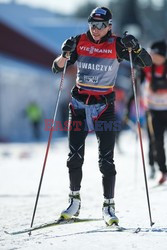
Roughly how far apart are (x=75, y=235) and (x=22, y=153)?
37.7ft

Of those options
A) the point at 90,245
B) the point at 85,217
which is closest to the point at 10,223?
the point at 85,217

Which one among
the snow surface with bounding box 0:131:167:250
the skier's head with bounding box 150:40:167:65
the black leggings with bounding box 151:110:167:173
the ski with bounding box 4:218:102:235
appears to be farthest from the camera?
the black leggings with bounding box 151:110:167:173

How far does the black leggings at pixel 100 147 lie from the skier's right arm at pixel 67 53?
1.47ft

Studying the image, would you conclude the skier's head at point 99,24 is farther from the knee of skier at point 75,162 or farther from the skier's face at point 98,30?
the knee of skier at point 75,162

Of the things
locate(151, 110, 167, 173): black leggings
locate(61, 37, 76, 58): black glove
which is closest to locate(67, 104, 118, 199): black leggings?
locate(61, 37, 76, 58): black glove

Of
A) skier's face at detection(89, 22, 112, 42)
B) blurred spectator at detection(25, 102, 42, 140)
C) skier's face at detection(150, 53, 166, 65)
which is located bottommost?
skier's face at detection(89, 22, 112, 42)

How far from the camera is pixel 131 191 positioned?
26.8 feet

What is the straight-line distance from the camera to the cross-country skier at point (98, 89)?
5629 mm

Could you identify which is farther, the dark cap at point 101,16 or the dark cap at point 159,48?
the dark cap at point 159,48

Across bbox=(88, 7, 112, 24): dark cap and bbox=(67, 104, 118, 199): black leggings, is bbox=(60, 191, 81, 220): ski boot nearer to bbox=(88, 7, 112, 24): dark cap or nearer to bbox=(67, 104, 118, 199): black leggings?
bbox=(67, 104, 118, 199): black leggings

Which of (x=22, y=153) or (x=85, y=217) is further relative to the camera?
(x=22, y=153)

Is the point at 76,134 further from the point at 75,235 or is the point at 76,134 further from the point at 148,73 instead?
the point at 148,73

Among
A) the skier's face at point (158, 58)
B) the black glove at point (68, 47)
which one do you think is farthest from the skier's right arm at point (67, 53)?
the skier's face at point (158, 58)

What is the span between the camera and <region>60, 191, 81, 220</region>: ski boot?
5.70 meters
